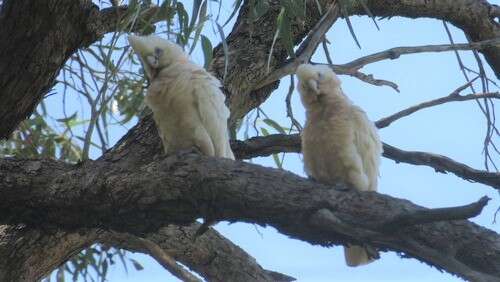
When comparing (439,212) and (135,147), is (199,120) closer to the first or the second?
(135,147)

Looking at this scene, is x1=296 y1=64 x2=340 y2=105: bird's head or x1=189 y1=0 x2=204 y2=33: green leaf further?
x1=296 y1=64 x2=340 y2=105: bird's head

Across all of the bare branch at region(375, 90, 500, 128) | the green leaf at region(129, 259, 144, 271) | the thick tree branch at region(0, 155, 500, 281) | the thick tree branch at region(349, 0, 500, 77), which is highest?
the thick tree branch at region(349, 0, 500, 77)

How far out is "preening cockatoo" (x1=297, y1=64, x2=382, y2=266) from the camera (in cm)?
322

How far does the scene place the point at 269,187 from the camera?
99.0 inches

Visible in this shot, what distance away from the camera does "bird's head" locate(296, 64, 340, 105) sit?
3.39 metres

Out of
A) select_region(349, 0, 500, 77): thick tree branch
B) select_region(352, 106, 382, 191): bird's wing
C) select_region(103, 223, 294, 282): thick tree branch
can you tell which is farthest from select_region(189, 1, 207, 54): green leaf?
select_region(349, 0, 500, 77): thick tree branch

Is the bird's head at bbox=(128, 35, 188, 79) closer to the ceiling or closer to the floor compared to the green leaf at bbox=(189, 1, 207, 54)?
closer to the ceiling

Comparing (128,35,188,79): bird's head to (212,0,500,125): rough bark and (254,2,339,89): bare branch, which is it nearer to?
(212,0,500,125): rough bark

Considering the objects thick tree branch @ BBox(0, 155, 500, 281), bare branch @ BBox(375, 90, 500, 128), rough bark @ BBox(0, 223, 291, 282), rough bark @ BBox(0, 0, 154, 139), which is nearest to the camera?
thick tree branch @ BBox(0, 155, 500, 281)

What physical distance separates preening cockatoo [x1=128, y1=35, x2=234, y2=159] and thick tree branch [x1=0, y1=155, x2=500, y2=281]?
0.35 m

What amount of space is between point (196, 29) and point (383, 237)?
1.09m

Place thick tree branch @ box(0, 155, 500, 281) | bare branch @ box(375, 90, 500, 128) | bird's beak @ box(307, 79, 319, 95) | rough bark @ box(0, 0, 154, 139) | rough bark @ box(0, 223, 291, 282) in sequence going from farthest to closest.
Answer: bare branch @ box(375, 90, 500, 128) → bird's beak @ box(307, 79, 319, 95) → rough bark @ box(0, 223, 291, 282) → rough bark @ box(0, 0, 154, 139) → thick tree branch @ box(0, 155, 500, 281)

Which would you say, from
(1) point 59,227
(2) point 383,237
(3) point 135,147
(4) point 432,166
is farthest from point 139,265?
(2) point 383,237

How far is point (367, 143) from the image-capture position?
3.30m
